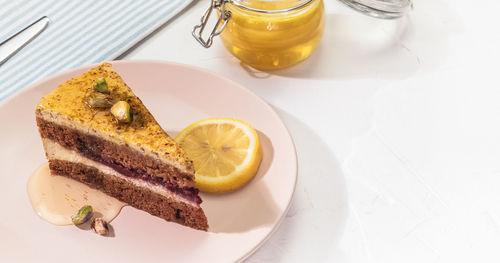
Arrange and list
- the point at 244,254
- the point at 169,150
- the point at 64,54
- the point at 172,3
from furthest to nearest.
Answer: the point at 172,3
the point at 64,54
the point at 169,150
the point at 244,254

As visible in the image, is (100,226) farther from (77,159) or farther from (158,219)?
(77,159)

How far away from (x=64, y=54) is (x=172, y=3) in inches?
17.1

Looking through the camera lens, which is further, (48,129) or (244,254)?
(48,129)

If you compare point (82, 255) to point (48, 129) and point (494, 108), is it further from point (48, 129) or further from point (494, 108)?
point (494, 108)

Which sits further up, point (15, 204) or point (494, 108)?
point (15, 204)

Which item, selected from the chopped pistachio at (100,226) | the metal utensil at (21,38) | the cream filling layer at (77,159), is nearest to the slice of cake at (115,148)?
the cream filling layer at (77,159)

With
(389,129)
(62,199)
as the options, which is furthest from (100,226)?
(389,129)

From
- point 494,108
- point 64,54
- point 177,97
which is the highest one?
point 64,54

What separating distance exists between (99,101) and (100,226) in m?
0.33

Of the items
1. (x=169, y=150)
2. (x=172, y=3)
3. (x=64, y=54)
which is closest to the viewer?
(x=169, y=150)

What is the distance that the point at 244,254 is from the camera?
1295 millimetres

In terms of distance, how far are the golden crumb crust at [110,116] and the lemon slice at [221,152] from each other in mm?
84

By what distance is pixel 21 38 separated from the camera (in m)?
1.87

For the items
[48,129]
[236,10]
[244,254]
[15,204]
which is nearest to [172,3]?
[236,10]
